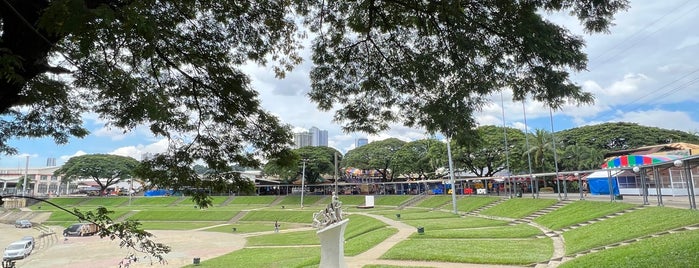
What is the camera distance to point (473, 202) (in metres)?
37.6

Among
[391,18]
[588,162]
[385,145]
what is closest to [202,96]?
[391,18]

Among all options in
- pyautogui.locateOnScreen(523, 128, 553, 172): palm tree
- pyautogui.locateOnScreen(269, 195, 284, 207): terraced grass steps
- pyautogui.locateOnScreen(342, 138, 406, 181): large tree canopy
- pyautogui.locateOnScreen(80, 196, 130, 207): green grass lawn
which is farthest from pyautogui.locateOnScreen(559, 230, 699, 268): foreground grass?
pyautogui.locateOnScreen(80, 196, 130, 207): green grass lawn

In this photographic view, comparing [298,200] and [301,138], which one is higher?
[301,138]

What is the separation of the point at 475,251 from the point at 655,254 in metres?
5.97

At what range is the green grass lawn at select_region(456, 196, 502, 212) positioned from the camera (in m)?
35.4

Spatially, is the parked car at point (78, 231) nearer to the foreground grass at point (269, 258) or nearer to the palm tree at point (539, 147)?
the foreground grass at point (269, 258)

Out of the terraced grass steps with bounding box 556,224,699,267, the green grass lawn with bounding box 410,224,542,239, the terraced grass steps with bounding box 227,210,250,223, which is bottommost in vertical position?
the terraced grass steps with bounding box 227,210,250,223

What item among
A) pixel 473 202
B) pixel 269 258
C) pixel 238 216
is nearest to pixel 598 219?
pixel 269 258

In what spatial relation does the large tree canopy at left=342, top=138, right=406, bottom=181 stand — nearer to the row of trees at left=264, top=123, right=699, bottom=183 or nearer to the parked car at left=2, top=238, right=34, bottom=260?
the row of trees at left=264, top=123, right=699, bottom=183

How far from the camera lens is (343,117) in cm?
765

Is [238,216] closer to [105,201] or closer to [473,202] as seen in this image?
[473,202]

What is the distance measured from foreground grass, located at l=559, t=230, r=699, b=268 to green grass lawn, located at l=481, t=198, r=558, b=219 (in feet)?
51.9

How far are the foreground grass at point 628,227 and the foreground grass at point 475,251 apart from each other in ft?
3.28

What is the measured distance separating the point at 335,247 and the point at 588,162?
46.0 meters
